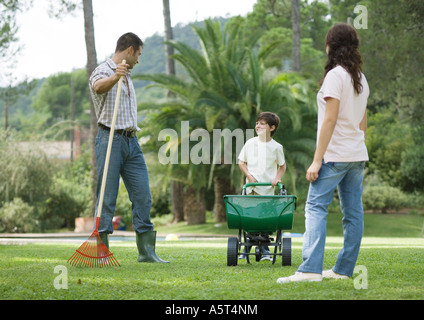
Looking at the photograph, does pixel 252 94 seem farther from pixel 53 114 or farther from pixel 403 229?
pixel 53 114

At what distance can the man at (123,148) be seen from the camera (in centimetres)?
626

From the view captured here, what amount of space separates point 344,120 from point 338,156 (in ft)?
0.89

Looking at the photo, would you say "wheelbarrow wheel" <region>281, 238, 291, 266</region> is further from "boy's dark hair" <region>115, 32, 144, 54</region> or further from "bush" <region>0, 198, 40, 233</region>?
"bush" <region>0, 198, 40, 233</region>

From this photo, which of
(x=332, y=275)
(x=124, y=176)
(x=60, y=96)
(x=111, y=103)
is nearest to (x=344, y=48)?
(x=332, y=275)

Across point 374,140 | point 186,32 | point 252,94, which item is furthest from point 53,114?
point 252,94

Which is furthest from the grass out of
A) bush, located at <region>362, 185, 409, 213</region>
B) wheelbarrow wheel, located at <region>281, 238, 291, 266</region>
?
bush, located at <region>362, 185, 409, 213</region>

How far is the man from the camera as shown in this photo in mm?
6258

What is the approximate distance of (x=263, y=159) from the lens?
6.89m

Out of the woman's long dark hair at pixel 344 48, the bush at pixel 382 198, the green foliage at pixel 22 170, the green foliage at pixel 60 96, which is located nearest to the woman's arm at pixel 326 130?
the woman's long dark hair at pixel 344 48

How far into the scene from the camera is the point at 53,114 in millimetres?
81875

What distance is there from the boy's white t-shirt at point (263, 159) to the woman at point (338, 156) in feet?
6.60

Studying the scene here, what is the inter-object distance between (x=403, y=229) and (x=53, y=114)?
66.9 m

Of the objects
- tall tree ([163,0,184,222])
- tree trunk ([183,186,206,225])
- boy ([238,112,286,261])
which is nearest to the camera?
boy ([238,112,286,261])

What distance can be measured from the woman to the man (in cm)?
218
